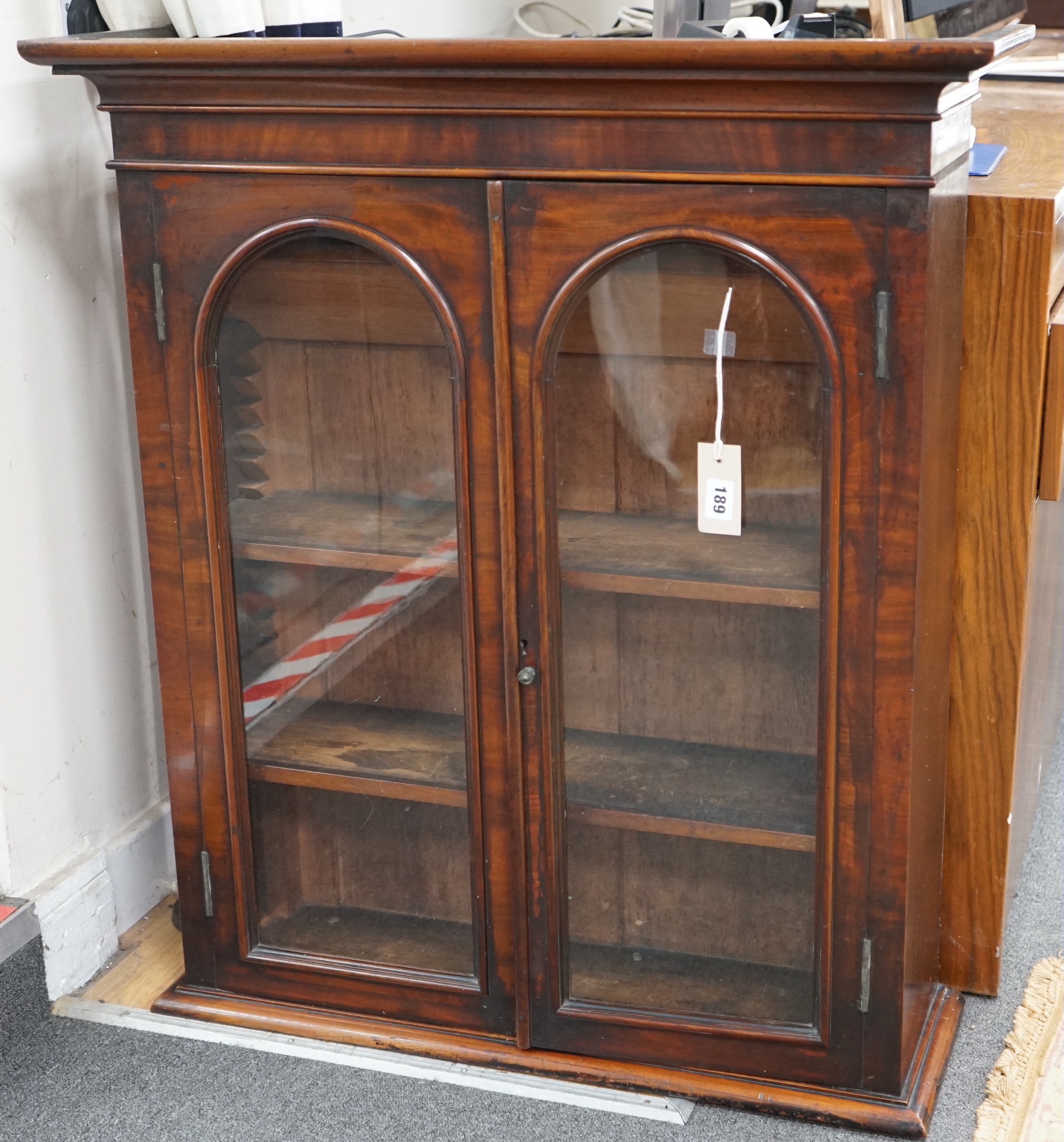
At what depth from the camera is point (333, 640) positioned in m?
1.61

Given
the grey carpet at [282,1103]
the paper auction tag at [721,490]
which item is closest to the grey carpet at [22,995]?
the grey carpet at [282,1103]

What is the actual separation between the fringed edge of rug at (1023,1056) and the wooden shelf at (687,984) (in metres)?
0.23

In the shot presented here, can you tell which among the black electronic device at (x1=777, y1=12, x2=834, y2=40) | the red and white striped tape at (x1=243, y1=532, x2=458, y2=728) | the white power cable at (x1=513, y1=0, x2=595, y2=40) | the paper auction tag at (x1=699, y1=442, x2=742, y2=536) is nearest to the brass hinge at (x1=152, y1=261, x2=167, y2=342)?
the red and white striped tape at (x1=243, y1=532, x2=458, y2=728)

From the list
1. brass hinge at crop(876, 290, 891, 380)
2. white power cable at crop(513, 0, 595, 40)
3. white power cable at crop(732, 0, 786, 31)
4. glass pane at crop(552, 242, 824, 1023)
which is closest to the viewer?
brass hinge at crop(876, 290, 891, 380)

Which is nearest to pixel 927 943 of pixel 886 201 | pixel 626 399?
pixel 626 399

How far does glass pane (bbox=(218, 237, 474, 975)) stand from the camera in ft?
4.83

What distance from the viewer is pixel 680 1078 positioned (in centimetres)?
155

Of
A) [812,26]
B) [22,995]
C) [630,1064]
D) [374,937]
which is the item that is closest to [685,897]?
[630,1064]

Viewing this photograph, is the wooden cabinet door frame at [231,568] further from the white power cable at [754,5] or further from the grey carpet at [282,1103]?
the white power cable at [754,5]

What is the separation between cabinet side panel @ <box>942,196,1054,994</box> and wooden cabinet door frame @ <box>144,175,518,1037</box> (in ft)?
1.70

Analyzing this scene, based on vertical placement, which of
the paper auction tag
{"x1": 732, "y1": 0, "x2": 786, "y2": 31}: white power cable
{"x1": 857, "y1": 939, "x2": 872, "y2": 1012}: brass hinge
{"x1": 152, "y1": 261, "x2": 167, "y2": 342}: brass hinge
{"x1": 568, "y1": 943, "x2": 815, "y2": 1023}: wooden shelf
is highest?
{"x1": 732, "y1": 0, "x2": 786, "y2": 31}: white power cable

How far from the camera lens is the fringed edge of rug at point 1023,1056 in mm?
1515

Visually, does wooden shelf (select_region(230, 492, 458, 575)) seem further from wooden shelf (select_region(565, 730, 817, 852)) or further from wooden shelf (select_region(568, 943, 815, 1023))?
wooden shelf (select_region(568, 943, 815, 1023))

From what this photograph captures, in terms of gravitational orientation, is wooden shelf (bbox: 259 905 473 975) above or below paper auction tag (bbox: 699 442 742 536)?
below
